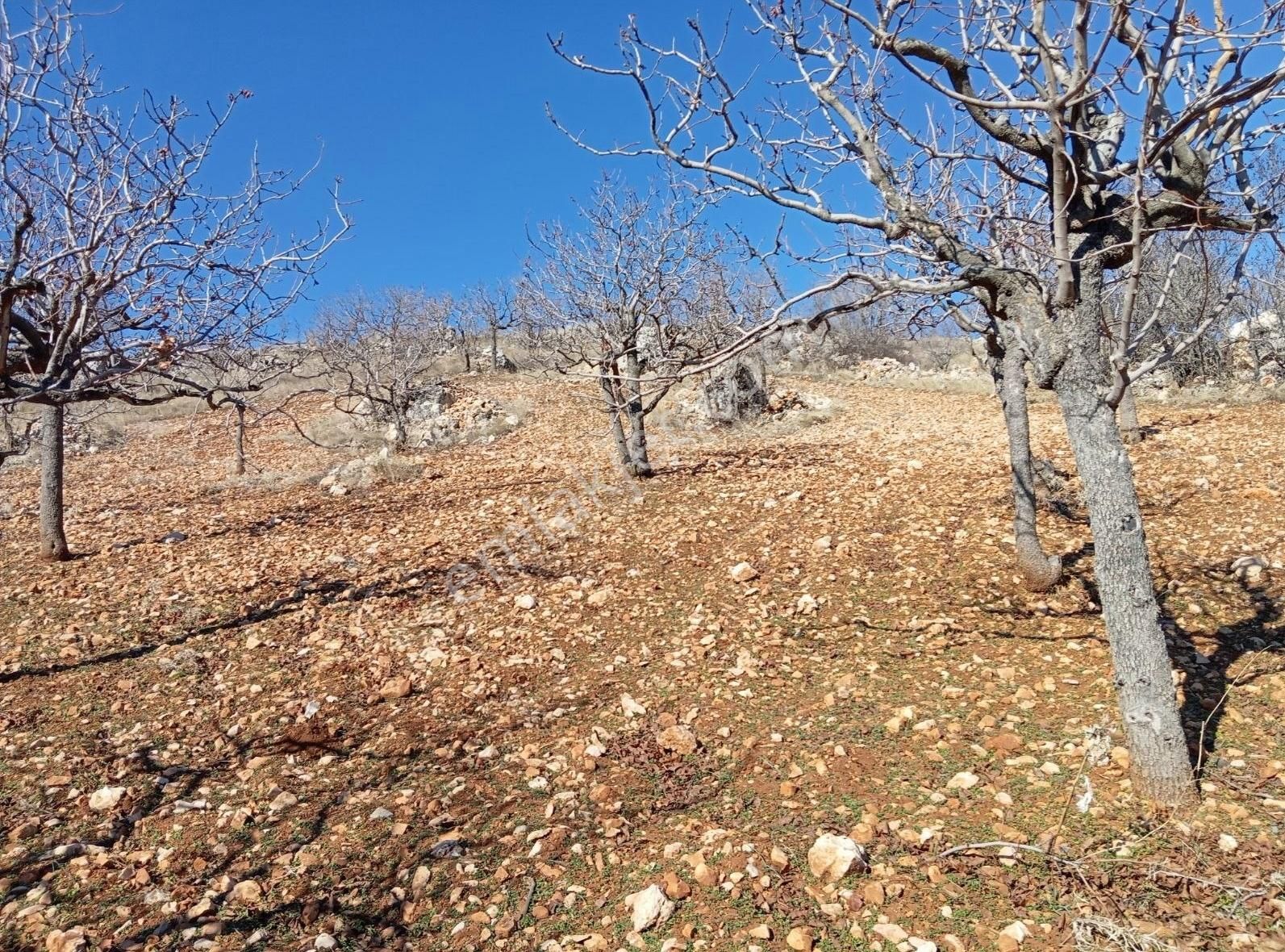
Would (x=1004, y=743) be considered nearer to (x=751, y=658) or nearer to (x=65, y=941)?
(x=751, y=658)

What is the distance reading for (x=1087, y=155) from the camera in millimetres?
3121

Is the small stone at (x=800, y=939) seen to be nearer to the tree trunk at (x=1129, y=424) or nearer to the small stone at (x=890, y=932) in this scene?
the small stone at (x=890, y=932)

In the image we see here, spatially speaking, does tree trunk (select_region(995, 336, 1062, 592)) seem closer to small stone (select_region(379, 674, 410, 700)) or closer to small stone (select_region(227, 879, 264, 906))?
small stone (select_region(379, 674, 410, 700))

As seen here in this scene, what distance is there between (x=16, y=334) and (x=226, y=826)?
10.6 feet

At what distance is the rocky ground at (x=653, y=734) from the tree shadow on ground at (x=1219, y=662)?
0.03 metres

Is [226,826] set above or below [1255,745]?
below

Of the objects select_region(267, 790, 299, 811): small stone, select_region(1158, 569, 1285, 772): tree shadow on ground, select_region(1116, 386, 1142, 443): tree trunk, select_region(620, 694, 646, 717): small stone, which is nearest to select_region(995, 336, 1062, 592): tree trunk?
select_region(1158, 569, 1285, 772): tree shadow on ground

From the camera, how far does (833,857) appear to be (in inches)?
124

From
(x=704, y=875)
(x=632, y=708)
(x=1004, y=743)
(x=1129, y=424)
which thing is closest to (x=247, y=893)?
(x=704, y=875)

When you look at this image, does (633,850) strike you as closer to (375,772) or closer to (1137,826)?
(375,772)

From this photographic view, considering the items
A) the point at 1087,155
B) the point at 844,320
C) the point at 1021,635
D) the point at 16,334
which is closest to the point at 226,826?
the point at 16,334

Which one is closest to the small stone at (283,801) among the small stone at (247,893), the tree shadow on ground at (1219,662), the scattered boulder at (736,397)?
the small stone at (247,893)

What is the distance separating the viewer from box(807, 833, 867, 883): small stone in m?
3.10

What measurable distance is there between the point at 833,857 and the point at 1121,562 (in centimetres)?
181
